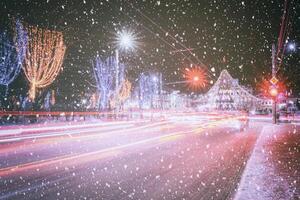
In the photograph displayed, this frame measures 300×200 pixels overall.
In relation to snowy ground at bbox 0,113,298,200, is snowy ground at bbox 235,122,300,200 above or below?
above

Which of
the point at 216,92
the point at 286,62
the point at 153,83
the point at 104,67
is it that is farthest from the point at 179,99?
the point at 286,62

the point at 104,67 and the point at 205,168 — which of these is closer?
the point at 205,168

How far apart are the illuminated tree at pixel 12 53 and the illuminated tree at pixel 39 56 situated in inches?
29.0

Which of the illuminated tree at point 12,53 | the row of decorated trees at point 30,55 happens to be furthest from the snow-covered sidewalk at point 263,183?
the illuminated tree at point 12,53

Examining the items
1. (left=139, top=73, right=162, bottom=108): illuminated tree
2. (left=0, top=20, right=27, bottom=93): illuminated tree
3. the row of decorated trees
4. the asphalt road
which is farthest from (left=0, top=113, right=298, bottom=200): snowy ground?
(left=139, top=73, right=162, bottom=108): illuminated tree

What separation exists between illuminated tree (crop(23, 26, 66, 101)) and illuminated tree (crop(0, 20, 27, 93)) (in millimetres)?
737

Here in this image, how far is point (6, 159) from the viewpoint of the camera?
38.1 ft

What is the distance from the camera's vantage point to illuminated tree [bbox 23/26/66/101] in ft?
112

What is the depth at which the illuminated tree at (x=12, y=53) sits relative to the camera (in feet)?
108

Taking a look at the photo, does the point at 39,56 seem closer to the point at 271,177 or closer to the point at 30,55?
the point at 30,55

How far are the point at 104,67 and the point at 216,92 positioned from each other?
69.9 metres

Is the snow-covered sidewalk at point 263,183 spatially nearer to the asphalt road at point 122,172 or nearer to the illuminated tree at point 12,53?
the asphalt road at point 122,172

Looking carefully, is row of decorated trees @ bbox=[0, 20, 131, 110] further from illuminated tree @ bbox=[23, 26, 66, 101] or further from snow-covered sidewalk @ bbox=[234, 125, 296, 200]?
snow-covered sidewalk @ bbox=[234, 125, 296, 200]

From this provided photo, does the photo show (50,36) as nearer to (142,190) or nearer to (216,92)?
(142,190)
